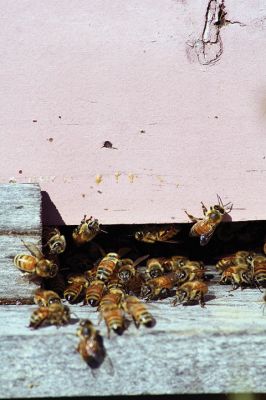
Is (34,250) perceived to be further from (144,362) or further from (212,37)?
(212,37)

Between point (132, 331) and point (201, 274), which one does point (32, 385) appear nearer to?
point (132, 331)

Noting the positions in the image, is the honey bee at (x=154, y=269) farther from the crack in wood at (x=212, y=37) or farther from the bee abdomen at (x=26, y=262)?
the crack in wood at (x=212, y=37)

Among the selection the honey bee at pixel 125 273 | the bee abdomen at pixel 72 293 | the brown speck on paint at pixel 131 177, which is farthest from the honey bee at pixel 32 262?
the brown speck on paint at pixel 131 177

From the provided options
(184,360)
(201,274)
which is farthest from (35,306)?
(201,274)

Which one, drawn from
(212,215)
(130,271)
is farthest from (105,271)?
(212,215)

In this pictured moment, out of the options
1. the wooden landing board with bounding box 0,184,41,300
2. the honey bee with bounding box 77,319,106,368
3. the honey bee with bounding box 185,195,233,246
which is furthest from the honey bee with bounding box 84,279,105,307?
the honey bee with bounding box 77,319,106,368

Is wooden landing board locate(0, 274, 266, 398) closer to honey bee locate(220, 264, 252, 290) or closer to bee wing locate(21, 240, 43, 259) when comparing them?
bee wing locate(21, 240, 43, 259)
